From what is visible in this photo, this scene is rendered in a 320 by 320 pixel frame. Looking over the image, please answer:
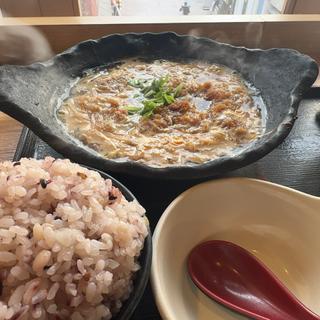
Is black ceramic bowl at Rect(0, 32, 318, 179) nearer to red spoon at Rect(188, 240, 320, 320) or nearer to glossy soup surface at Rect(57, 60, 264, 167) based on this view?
glossy soup surface at Rect(57, 60, 264, 167)

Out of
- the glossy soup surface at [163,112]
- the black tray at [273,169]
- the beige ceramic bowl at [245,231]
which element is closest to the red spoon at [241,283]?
the beige ceramic bowl at [245,231]

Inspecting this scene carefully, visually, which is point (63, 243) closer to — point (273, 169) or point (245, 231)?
point (245, 231)

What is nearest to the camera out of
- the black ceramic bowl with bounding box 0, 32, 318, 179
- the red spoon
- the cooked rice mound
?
the cooked rice mound

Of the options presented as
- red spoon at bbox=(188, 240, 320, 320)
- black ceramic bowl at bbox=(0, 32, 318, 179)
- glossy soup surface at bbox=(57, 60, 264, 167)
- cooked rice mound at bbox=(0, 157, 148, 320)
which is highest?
cooked rice mound at bbox=(0, 157, 148, 320)

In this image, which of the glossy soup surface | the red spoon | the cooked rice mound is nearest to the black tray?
the glossy soup surface

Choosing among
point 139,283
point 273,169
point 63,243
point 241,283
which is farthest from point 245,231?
point 63,243

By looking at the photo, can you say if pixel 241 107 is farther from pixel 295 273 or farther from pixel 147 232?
pixel 147 232

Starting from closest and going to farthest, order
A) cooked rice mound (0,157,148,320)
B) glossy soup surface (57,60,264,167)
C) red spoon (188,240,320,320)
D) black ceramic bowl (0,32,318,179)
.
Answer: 1. cooked rice mound (0,157,148,320)
2. red spoon (188,240,320,320)
3. black ceramic bowl (0,32,318,179)
4. glossy soup surface (57,60,264,167)
